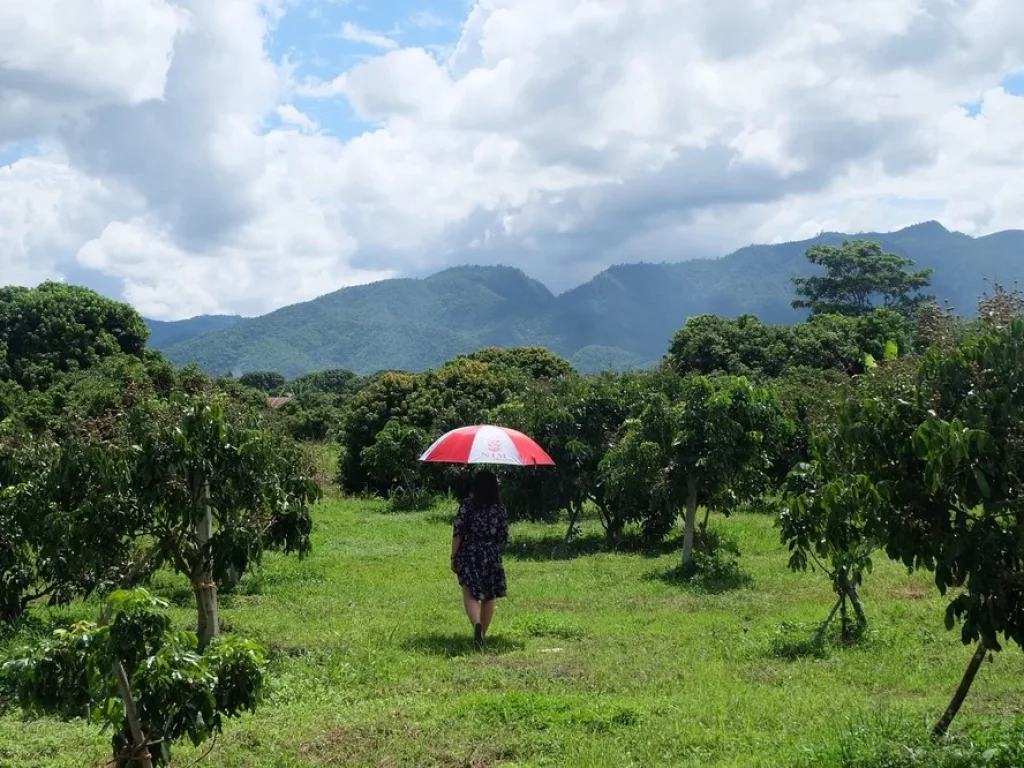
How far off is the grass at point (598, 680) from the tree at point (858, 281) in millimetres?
53035

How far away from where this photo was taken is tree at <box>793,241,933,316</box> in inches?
2478

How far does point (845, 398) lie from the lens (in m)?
5.67

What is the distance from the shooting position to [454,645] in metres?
9.64

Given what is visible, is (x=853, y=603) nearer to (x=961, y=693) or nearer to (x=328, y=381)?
(x=961, y=693)

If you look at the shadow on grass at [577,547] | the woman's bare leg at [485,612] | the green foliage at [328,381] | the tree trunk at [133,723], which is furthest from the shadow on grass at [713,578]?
the green foliage at [328,381]

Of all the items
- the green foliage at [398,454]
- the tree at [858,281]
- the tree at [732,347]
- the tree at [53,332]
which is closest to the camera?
the green foliage at [398,454]

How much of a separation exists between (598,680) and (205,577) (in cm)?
364

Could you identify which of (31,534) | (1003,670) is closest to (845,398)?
(1003,670)

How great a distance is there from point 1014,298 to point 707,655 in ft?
16.2

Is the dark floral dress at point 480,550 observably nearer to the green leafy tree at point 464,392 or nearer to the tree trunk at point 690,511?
the tree trunk at point 690,511

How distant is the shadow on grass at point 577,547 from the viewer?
59.0 feet

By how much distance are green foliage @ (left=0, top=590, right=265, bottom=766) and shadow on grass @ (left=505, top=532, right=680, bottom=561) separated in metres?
13.5

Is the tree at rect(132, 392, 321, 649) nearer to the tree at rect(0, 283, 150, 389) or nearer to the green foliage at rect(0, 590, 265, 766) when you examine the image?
the green foliage at rect(0, 590, 265, 766)

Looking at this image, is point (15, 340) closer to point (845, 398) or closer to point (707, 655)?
point (707, 655)
